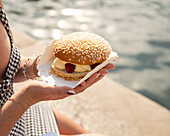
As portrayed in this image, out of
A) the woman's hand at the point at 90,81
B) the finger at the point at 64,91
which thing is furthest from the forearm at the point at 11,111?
the woman's hand at the point at 90,81

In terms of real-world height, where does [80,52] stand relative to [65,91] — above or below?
above

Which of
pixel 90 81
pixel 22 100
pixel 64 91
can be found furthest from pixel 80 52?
pixel 22 100

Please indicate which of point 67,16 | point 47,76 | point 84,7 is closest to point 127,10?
point 84,7

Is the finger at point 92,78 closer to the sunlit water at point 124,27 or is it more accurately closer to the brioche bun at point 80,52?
the brioche bun at point 80,52

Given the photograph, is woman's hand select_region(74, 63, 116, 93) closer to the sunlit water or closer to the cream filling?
the cream filling

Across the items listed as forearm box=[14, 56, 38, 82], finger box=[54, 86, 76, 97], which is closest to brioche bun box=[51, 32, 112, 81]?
forearm box=[14, 56, 38, 82]

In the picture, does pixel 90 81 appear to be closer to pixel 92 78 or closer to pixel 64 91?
pixel 92 78
